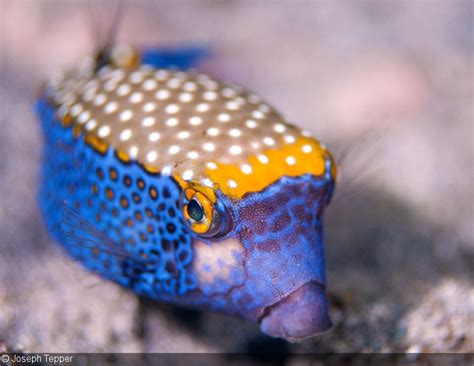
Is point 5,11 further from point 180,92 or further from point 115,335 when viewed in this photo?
point 115,335

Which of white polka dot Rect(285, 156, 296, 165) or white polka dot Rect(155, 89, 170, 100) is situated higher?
white polka dot Rect(285, 156, 296, 165)

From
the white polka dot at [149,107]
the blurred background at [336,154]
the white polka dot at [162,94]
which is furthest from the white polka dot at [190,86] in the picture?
the blurred background at [336,154]

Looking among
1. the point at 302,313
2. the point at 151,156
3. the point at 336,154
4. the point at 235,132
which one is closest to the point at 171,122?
the point at 151,156

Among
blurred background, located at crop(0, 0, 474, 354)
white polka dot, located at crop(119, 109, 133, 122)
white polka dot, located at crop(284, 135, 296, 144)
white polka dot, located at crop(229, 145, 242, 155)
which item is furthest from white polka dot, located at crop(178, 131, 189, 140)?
blurred background, located at crop(0, 0, 474, 354)

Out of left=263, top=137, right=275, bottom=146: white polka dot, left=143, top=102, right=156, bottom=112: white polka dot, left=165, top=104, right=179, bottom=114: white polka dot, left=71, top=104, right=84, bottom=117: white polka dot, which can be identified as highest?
left=263, top=137, right=275, bottom=146: white polka dot

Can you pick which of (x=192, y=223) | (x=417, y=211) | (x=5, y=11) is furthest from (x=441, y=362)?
(x=5, y=11)

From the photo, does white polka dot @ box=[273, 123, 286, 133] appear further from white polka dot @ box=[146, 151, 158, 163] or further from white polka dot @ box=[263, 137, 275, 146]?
white polka dot @ box=[146, 151, 158, 163]

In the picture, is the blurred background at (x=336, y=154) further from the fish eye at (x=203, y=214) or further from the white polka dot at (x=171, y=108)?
the white polka dot at (x=171, y=108)
